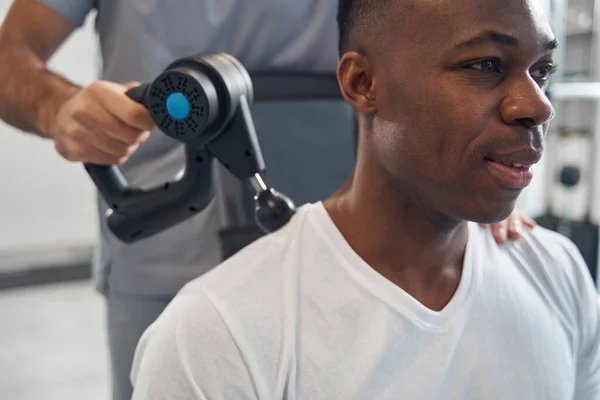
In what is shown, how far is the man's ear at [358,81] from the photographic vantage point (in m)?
0.87

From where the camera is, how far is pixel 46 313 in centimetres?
321

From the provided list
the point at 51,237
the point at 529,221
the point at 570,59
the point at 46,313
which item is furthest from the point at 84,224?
the point at 529,221

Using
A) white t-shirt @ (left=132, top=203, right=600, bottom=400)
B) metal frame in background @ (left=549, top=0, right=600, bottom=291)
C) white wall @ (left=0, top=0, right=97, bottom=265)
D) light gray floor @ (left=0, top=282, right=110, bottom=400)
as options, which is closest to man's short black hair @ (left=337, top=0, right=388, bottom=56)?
white t-shirt @ (left=132, top=203, right=600, bottom=400)

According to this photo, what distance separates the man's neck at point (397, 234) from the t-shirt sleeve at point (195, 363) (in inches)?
8.9

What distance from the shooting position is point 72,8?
1.05 metres

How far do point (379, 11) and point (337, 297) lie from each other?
14.7 inches

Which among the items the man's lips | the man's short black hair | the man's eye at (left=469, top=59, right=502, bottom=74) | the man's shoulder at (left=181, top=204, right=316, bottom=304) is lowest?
the man's shoulder at (left=181, top=204, right=316, bottom=304)

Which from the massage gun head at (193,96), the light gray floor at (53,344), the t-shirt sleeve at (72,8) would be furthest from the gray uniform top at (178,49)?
the light gray floor at (53,344)

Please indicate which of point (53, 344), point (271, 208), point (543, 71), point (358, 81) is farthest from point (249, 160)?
point (53, 344)

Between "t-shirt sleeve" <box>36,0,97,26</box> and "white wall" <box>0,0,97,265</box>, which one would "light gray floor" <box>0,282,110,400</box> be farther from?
"t-shirt sleeve" <box>36,0,97,26</box>

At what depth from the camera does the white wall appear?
3.23m

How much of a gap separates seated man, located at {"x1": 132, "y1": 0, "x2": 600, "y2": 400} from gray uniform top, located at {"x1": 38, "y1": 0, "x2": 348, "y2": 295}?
0.15 m

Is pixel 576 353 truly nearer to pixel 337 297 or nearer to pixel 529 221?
pixel 529 221

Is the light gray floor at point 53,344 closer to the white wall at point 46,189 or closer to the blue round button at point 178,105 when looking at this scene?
the white wall at point 46,189
